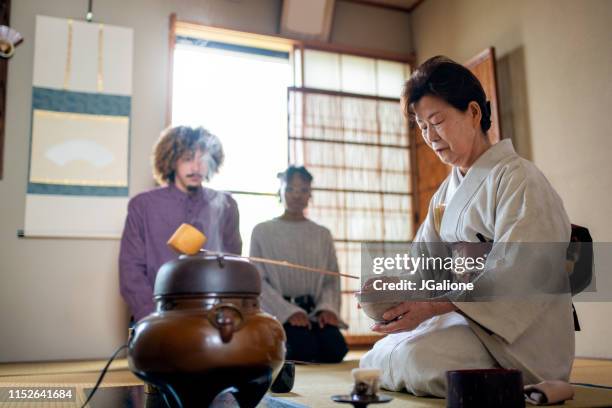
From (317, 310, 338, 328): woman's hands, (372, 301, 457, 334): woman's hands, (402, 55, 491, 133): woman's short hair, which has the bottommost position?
(317, 310, 338, 328): woman's hands

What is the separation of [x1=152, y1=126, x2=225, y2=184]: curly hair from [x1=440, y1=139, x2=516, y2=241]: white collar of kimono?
1.85m

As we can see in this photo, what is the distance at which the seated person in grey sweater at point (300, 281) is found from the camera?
3.74 meters

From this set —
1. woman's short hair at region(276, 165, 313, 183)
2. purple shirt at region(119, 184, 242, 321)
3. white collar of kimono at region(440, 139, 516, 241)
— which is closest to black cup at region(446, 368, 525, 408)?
white collar of kimono at region(440, 139, 516, 241)

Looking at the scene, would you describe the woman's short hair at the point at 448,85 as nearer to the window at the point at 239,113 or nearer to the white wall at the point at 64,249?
the window at the point at 239,113

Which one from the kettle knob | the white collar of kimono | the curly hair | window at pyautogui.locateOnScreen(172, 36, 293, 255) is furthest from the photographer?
window at pyautogui.locateOnScreen(172, 36, 293, 255)

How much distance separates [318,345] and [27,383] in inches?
69.3

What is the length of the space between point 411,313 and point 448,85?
823mm

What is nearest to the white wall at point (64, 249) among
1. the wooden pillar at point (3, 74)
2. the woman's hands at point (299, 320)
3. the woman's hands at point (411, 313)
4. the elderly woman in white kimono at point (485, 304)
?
the wooden pillar at point (3, 74)

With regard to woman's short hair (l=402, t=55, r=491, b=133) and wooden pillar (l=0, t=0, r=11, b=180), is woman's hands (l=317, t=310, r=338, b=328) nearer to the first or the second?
woman's short hair (l=402, t=55, r=491, b=133)

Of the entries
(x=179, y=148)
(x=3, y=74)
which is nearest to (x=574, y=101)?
(x=179, y=148)

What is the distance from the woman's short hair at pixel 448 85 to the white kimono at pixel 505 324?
268mm

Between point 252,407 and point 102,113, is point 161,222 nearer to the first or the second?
point 102,113

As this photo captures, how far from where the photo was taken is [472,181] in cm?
205

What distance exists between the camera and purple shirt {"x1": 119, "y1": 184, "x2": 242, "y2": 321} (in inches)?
133
